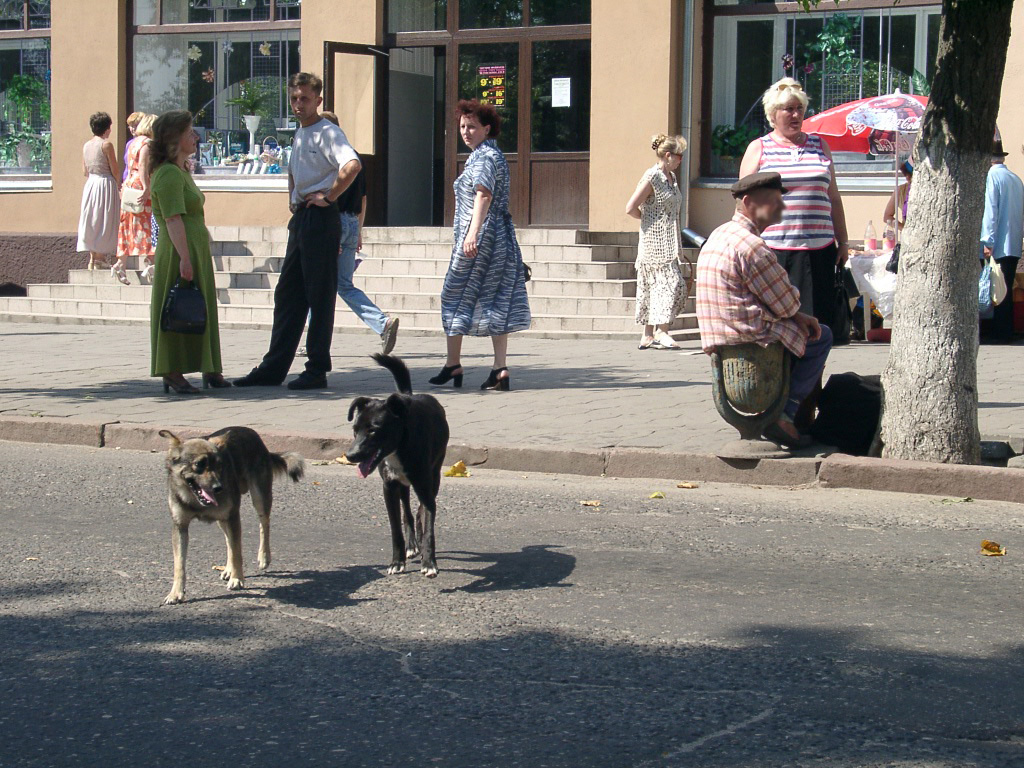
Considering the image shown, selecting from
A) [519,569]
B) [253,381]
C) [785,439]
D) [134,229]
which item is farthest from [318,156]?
[134,229]

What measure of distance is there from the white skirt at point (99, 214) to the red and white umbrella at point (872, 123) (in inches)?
350

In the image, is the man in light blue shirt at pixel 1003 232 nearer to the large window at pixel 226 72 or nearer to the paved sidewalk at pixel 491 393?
the paved sidewalk at pixel 491 393

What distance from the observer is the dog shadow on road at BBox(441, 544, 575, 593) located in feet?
17.5

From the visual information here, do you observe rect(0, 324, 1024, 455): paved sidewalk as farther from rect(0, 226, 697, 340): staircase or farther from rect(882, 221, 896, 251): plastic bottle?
rect(882, 221, 896, 251): plastic bottle

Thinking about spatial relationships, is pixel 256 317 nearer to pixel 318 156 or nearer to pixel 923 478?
pixel 318 156

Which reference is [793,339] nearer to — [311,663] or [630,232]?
[311,663]

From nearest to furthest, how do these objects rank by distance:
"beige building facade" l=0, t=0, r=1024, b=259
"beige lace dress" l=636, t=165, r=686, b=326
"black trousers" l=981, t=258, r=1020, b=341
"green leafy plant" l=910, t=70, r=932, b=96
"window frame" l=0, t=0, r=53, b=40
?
"beige lace dress" l=636, t=165, r=686, b=326 → "black trousers" l=981, t=258, r=1020, b=341 → "green leafy plant" l=910, t=70, r=932, b=96 → "beige building facade" l=0, t=0, r=1024, b=259 → "window frame" l=0, t=0, r=53, b=40

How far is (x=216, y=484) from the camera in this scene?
191 inches

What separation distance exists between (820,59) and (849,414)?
33.5 ft

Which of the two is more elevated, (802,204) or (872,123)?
(872,123)

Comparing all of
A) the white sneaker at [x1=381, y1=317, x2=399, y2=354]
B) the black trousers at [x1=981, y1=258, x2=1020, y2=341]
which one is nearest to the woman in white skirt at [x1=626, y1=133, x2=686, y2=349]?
the white sneaker at [x1=381, y1=317, x2=399, y2=354]

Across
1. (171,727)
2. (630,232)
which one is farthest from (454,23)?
(171,727)

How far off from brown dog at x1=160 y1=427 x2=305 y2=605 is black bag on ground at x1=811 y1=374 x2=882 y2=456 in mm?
3600

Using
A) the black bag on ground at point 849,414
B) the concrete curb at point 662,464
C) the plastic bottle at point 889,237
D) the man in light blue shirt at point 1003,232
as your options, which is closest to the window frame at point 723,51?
the plastic bottle at point 889,237
